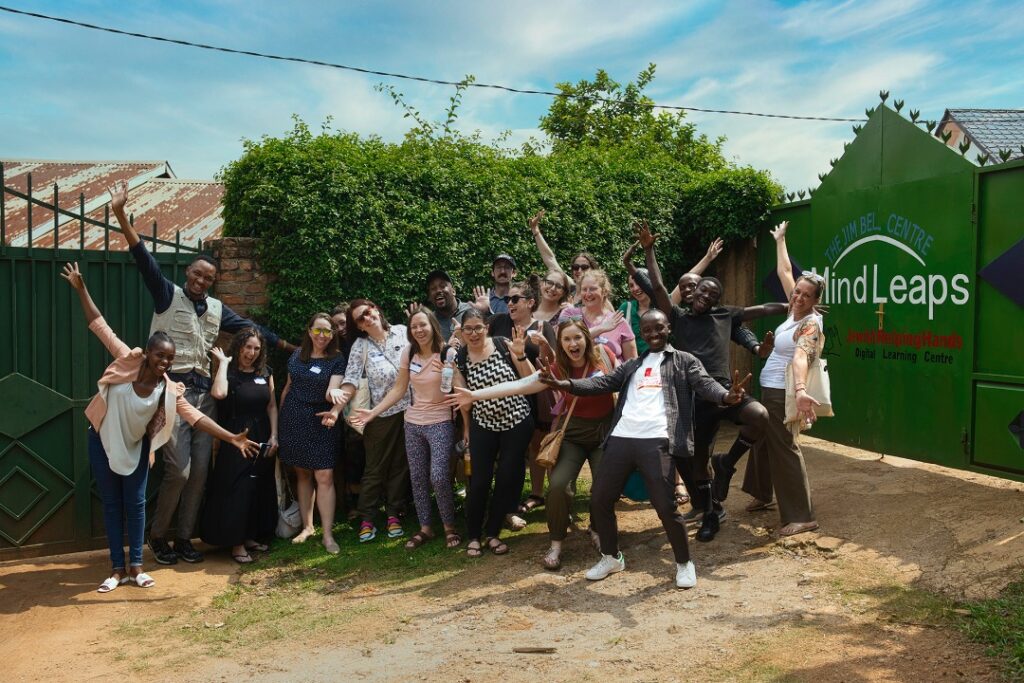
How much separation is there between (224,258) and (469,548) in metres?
3.35

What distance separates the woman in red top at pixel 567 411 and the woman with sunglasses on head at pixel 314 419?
125 centimetres

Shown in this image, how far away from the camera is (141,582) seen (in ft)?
18.2

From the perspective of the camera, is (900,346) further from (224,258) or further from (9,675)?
(9,675)

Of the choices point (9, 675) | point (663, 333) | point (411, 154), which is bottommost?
point (9, 675)

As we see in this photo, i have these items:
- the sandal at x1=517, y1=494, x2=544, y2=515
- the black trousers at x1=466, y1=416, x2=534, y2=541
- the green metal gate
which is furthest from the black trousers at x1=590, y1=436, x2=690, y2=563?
the green metal gate

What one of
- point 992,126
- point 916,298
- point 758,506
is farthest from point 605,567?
point 992,126

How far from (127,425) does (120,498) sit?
0.56 metres

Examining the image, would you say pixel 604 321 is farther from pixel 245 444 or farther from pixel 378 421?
pixel 245 444

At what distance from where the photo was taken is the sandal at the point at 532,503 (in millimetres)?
6602

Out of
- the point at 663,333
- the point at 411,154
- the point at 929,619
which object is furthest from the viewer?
the point at 411,154

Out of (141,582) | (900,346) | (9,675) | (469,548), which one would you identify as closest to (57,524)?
(141,582)

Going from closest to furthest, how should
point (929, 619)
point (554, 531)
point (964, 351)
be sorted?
point (929, 619)
point (554, 531)
point (964, 351)

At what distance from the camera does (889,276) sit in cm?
708

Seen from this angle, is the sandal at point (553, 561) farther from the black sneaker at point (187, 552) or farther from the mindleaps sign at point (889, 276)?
the mindleaps sign at point (889, 276)
